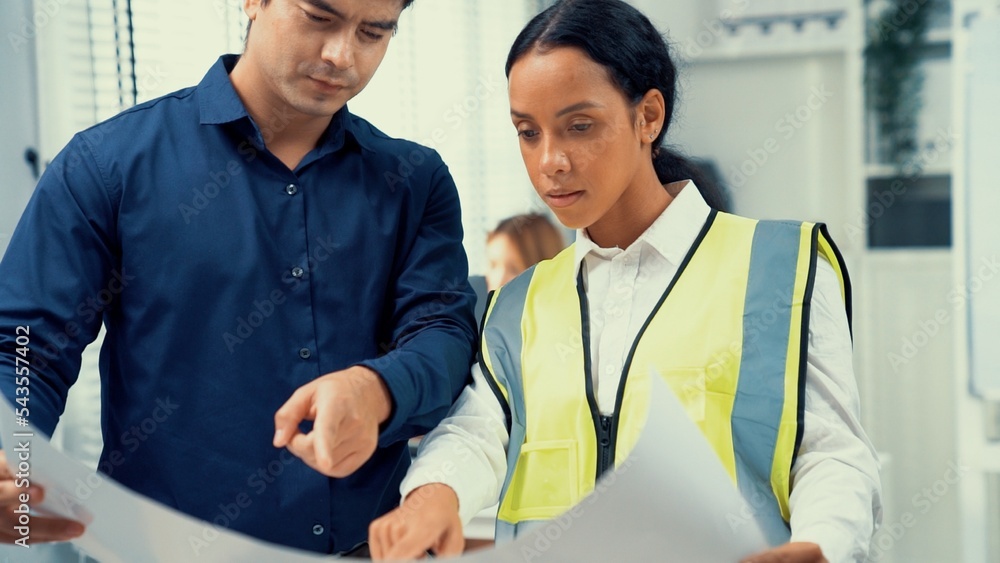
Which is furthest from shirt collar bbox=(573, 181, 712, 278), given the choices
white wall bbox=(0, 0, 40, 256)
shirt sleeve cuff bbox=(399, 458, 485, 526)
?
white wall bbox=(0, 0, 40, 256)

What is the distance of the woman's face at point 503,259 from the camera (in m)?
2.91

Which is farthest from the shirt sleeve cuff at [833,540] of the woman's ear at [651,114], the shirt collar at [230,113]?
the shirt collar at [230,113]

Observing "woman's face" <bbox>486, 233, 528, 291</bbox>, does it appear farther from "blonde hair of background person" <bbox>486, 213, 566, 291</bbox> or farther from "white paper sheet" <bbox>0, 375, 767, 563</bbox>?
"white paper sheet" <bbox>0, 375, 767, 563</bbox>

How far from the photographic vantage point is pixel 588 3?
104 cm

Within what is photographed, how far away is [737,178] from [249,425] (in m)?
3.01

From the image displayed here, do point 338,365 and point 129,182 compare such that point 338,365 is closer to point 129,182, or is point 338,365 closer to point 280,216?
point 280,216

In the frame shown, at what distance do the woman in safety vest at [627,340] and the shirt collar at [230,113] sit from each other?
0.63 ft

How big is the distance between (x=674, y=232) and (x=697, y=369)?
170 millimetres

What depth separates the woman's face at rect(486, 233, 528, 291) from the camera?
2908mm

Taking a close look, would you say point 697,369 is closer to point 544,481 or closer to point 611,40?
point 544,481

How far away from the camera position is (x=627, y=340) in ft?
3.34

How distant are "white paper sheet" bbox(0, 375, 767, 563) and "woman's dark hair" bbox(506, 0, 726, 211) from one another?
44 cm

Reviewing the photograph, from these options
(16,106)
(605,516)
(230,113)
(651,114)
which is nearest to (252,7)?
(230,113)

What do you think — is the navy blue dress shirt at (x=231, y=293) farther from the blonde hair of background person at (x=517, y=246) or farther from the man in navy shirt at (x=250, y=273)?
the blonde hair of background person at (x=517, y=246)
